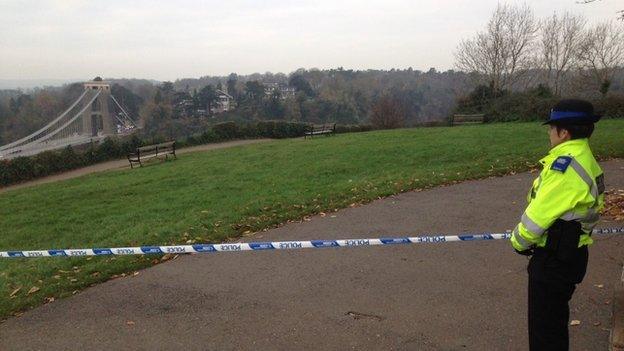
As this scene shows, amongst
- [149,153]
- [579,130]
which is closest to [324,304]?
[579,130]

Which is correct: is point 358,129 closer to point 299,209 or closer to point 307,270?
point 299,209

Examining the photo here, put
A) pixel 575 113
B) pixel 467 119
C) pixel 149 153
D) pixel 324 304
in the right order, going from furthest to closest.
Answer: pixel 467 119
pixel 149 153
pixel 324 304
pixel 575 113

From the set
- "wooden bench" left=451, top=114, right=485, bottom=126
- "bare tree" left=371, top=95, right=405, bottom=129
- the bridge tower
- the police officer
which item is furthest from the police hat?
the bridge tower

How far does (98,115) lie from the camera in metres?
56.7

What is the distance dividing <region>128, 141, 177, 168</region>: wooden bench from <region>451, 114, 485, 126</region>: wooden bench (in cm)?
1520

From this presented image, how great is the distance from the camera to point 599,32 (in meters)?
33.8

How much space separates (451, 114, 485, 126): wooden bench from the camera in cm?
2662

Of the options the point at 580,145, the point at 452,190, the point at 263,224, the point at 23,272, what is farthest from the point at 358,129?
the point at 580,145

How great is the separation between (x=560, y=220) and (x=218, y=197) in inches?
317

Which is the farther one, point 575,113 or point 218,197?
point 218,197

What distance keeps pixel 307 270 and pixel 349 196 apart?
341 centimetres

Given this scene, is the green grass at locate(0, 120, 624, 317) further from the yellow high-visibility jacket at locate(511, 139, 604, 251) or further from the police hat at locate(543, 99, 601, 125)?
the police hat at locate(543, 99, 601, 125)

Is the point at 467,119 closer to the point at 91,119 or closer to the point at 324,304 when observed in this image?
the point at 324,304

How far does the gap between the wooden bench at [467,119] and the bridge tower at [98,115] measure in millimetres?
35675
